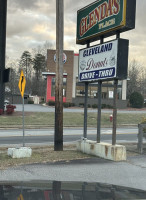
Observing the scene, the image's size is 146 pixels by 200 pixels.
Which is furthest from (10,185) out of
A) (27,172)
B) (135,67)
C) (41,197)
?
(135,67)

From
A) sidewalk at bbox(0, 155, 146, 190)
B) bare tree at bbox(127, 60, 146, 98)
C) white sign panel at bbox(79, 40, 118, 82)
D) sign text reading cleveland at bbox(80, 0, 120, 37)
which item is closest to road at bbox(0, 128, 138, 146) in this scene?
white sign panel at bbox(79, 40, 118, 82)

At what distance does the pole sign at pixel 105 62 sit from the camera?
8.40m

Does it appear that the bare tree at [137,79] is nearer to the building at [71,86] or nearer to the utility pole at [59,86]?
the building at [71,86]

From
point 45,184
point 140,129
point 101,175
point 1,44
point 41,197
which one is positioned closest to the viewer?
point 41,197

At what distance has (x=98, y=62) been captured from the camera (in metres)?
9.31

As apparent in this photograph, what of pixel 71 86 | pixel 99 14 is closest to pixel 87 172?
pixel 99 14

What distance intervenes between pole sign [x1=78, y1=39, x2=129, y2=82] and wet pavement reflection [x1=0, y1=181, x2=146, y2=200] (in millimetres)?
4540

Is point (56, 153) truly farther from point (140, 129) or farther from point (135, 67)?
point (135, 67)

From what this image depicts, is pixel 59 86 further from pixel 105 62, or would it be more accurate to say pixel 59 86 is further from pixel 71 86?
pixel 71 86

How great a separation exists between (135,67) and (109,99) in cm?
4085

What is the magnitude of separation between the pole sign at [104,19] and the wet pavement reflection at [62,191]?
206 inches

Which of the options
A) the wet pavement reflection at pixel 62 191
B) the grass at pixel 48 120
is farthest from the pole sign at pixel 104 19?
the grass at pixel 48 120

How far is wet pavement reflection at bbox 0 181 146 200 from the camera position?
3781 millimetres

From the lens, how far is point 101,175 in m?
6.70
